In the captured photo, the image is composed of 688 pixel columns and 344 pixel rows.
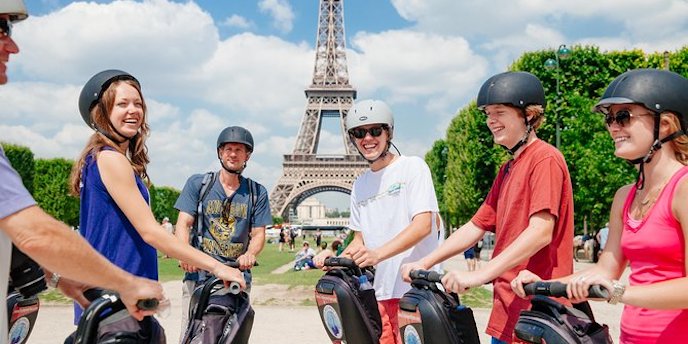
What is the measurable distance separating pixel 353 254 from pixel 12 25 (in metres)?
2.19

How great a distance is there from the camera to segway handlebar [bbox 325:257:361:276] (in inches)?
145

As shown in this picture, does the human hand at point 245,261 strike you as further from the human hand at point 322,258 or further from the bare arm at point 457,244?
the bare arm at point 457,244

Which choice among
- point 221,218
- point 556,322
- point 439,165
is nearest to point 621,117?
point 556,322

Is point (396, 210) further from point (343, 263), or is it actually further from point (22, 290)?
point (22, 290)

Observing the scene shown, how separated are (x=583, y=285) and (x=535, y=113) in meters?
1.18

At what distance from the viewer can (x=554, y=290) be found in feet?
7.75

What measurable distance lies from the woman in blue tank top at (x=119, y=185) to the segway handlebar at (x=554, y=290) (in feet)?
4.51

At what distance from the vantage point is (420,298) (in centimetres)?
297

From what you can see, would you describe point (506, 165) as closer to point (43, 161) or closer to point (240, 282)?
point (240, 282)

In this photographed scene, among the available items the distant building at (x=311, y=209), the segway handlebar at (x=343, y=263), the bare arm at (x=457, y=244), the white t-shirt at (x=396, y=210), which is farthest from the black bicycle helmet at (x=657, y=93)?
the distant building at (x=311, y=209)

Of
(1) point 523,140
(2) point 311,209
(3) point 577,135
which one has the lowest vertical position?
(2) point 311,209

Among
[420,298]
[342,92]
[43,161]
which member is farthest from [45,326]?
[342,92]

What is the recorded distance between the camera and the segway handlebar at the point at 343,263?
3.69 meters

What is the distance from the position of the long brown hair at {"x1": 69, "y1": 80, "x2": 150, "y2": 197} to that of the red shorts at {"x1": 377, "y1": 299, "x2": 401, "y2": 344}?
155 centimetres
